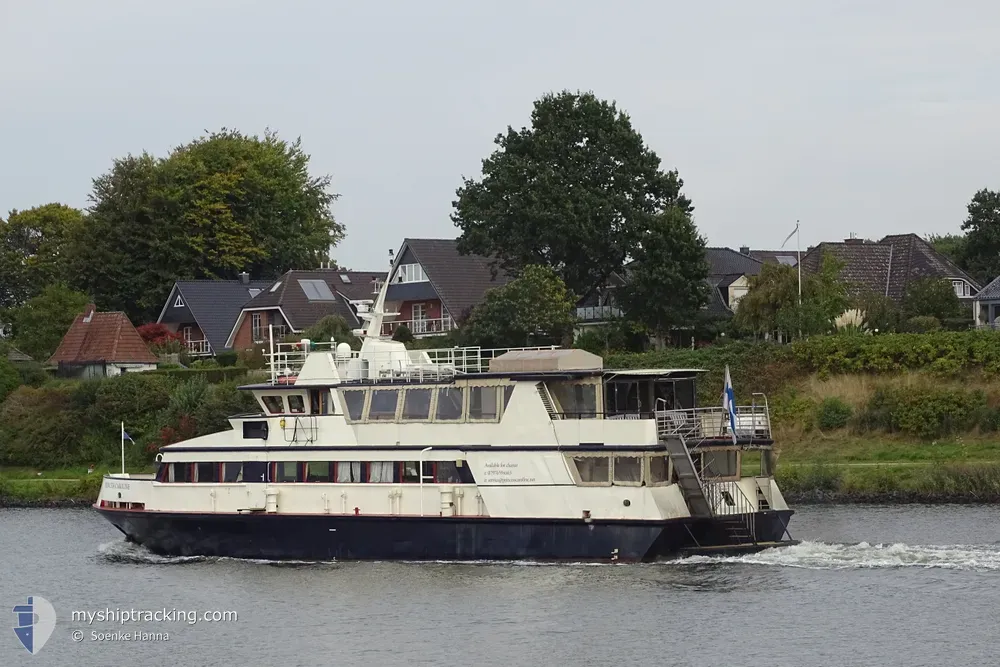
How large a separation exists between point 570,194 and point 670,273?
19.8ft

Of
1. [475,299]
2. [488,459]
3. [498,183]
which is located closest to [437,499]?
[488,459]

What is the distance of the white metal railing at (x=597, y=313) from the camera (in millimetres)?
73812

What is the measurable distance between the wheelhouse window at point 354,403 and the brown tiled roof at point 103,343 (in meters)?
40.0

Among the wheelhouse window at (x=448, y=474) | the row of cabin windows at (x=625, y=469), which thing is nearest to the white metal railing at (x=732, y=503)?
the row of cabin windows at (x=625, y=469)

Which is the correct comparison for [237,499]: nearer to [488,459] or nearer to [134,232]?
[488,459]

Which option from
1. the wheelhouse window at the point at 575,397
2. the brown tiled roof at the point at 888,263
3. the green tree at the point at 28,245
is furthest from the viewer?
the green tree at the point at 28,245

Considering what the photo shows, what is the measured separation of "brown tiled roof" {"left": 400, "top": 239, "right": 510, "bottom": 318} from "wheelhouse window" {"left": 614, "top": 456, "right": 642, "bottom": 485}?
41710 mm

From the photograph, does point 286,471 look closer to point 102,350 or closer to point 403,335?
point 403,335

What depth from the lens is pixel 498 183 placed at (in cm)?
7056

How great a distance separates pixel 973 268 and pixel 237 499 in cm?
5729

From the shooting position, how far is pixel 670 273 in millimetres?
66688

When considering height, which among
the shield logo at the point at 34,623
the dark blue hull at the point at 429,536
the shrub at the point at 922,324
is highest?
the shrub at the point at 922,324

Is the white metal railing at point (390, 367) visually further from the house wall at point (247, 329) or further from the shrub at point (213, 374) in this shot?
the house wall at point (247, 329)

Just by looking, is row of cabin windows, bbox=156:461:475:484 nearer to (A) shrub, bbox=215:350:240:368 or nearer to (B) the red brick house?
(A) shrub, bbox=215:350:240:368
